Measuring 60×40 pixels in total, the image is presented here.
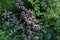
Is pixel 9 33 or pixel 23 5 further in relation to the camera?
pixel 23 5

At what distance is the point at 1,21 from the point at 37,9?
2.44 feet

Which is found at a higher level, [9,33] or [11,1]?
[11,1]

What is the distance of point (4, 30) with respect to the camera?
4.38m

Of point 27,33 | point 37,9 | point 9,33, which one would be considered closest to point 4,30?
point 9,33

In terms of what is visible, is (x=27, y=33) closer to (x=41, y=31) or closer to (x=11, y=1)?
(x=41, y=31)

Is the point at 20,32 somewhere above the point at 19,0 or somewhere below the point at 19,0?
below

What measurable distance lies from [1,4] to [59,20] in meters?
1.17

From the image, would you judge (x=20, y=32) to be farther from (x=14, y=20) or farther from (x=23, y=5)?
(x=23, y=5)

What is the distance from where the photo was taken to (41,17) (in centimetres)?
456

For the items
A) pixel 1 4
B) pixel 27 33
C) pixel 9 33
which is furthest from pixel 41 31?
pixel 1 4

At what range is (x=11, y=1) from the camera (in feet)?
15.0

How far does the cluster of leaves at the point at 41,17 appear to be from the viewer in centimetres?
433

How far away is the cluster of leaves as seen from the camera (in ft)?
14.2

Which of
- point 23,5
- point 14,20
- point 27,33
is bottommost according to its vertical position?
point 27,33
